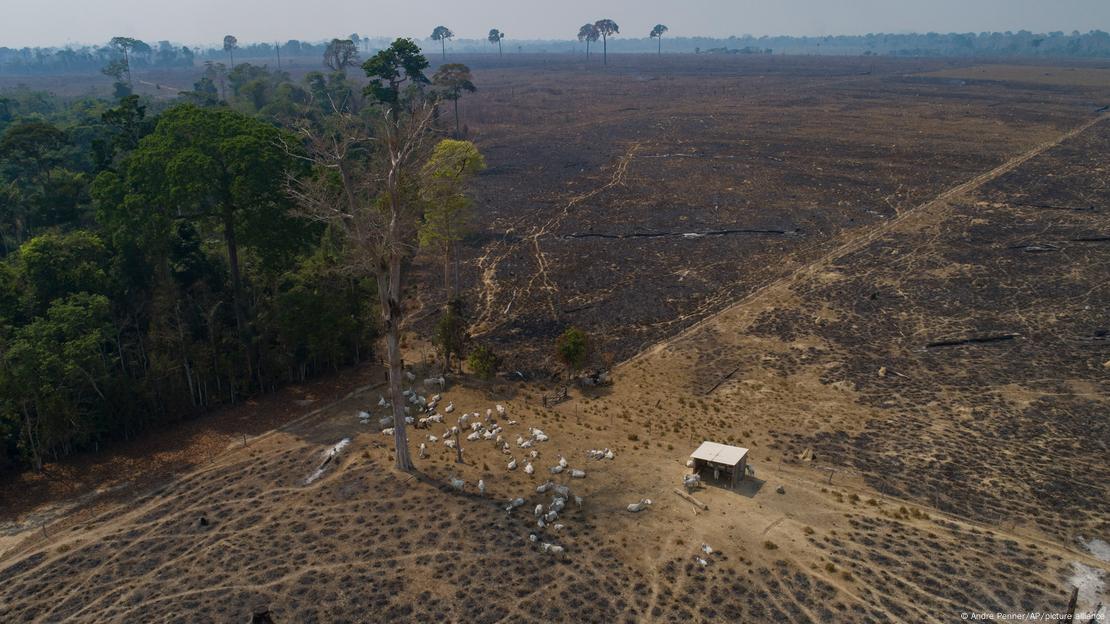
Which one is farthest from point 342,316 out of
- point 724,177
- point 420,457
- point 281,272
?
point 724,177

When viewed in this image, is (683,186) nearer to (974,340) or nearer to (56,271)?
(974,340)

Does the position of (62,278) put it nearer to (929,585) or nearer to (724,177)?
(929,585)

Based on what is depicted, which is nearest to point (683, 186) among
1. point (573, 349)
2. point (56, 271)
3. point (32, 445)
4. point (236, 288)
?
point (573, 349)

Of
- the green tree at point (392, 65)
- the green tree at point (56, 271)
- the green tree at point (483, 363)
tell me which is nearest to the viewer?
the green tree at point (56, 271)

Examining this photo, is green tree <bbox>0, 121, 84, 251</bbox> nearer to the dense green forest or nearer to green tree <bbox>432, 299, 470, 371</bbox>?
the dense green forest

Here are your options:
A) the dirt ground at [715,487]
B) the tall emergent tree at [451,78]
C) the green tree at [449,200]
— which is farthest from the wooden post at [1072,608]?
the tall emergent tree at [451,78]

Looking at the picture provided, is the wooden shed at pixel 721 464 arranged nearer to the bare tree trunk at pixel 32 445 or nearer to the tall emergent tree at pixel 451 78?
the bare tree trunk at pixel 32 445
